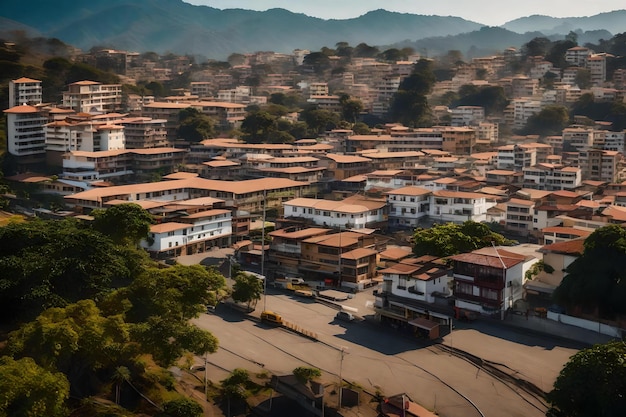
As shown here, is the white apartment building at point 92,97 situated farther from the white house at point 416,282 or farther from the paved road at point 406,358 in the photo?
the white house at point 416,282

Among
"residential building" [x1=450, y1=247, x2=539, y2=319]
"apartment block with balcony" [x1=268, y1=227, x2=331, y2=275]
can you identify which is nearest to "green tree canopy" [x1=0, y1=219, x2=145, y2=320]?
"apartment block with balcony" [x1=268, y1=227, x2=331, y2=275]

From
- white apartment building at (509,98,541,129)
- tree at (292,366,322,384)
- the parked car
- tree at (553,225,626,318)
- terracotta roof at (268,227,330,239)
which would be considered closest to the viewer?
tree at (292,366,322,384)

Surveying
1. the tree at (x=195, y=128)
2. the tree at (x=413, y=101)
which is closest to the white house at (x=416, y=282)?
the tree at (x=195, y=128)

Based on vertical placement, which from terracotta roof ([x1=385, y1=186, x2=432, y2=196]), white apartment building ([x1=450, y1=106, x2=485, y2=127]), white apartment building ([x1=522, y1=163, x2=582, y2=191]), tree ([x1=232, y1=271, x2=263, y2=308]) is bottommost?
tree ([x1=232, y1=271, x2=263, y2=308])

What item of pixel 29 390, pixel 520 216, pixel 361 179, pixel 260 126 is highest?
pixel 260 126

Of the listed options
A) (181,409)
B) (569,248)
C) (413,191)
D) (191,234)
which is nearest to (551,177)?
(413,191)

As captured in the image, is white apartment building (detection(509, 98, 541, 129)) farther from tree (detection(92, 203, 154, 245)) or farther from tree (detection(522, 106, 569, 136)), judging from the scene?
tree (detection(92, 203, 154, 245))

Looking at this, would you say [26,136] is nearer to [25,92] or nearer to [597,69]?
[25,92]
